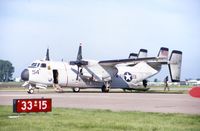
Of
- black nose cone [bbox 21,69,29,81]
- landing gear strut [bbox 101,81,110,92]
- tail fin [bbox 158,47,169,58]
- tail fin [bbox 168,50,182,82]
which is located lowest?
landing gear strut [bbox 101,81,110,92]

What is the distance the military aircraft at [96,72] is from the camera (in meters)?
39.6

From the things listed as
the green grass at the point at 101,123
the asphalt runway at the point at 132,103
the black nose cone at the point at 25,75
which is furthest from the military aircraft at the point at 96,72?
the green grass at the point at 101,123

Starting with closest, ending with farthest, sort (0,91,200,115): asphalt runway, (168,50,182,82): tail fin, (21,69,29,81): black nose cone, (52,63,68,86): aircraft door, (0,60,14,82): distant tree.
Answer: (0,91,200,115): asphalt runway
(21,69,29,81): black nose cone
(52,63,68,86): aircraft door
(168,50,182,82): tail fin
(0,60,14,82): distant tree

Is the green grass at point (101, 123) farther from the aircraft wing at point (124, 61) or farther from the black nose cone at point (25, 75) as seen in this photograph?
the aircraft wing at point (124, 61)

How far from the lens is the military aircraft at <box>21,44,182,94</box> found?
130 feet

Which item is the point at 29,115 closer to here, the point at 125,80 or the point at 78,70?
the point at 78,70

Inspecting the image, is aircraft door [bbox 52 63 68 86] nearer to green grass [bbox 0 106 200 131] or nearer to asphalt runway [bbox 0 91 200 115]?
asphalt runway [bbox 0 91 200 115]

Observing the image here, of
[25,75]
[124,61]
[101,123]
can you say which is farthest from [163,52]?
[101,123]

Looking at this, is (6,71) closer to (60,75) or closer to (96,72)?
(96,72)

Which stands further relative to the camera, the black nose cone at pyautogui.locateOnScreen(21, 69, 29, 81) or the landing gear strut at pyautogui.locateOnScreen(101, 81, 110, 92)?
the landing gear strut at pyautogui.locateOnScreen(101, 81, 110, 92)

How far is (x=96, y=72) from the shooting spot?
43.8 metres

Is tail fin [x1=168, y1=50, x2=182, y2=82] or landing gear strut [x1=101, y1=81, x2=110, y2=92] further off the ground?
tail fin [x1=168, y1=50, x2=182, y2=82]

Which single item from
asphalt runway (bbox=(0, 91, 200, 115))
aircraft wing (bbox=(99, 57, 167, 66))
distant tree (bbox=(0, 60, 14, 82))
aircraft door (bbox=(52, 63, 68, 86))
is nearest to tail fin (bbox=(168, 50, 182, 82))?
aircraft wing (bbox=(99, 57, 167, 66))

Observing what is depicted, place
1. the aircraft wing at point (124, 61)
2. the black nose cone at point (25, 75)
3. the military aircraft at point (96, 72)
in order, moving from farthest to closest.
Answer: the aircraft wing at point (124, 61)
the military aircraft at point (96, 72)
the black nose cone at point (25, 75)
